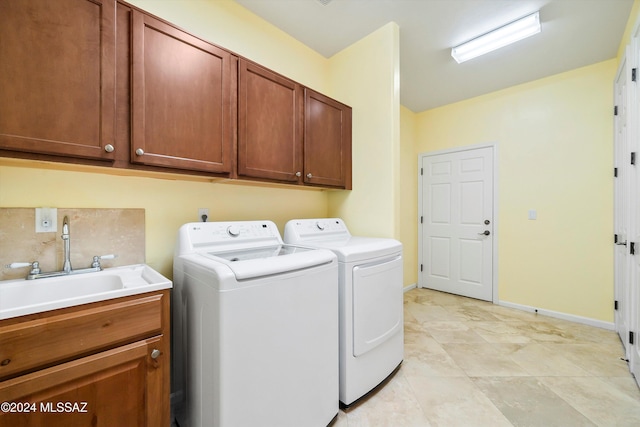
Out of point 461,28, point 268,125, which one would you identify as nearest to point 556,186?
point 461,28

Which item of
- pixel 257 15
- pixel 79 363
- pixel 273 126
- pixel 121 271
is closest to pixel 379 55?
pixel 257 15

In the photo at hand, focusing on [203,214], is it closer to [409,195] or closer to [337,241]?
[337,241]

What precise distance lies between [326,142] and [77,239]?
5.58 ft

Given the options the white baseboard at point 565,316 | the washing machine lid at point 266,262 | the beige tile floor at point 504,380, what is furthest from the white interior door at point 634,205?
the washing machine lid at point 266,262

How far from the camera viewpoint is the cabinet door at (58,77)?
960mm

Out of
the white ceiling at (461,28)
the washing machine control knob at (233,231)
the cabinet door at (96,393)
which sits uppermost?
the white ceiling at (461,28)

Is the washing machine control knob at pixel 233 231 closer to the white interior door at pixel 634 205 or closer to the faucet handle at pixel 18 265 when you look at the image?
the faucet handle at pixel 18 265

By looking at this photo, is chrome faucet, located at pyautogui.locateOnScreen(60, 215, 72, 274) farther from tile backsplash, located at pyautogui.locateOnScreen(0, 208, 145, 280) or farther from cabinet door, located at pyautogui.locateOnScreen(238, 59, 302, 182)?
cabinet door, located at pyautogui.locateOnScreen(238, 59, 302, 182)

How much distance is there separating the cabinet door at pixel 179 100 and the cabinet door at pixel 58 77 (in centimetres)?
11

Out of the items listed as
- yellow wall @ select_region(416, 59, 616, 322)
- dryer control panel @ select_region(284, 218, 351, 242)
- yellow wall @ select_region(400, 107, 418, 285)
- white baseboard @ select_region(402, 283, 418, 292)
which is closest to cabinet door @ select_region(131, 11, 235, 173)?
dryer control panel @ select_region(284, 218, 351, 242)

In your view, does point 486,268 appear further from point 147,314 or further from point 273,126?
point 147,314

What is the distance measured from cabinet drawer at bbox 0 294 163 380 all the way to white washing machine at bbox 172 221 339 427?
0.22 meters

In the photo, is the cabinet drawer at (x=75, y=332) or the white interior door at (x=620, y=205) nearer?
the cabinet drawer at (x=75, y=332)

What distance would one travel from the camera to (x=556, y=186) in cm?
284
